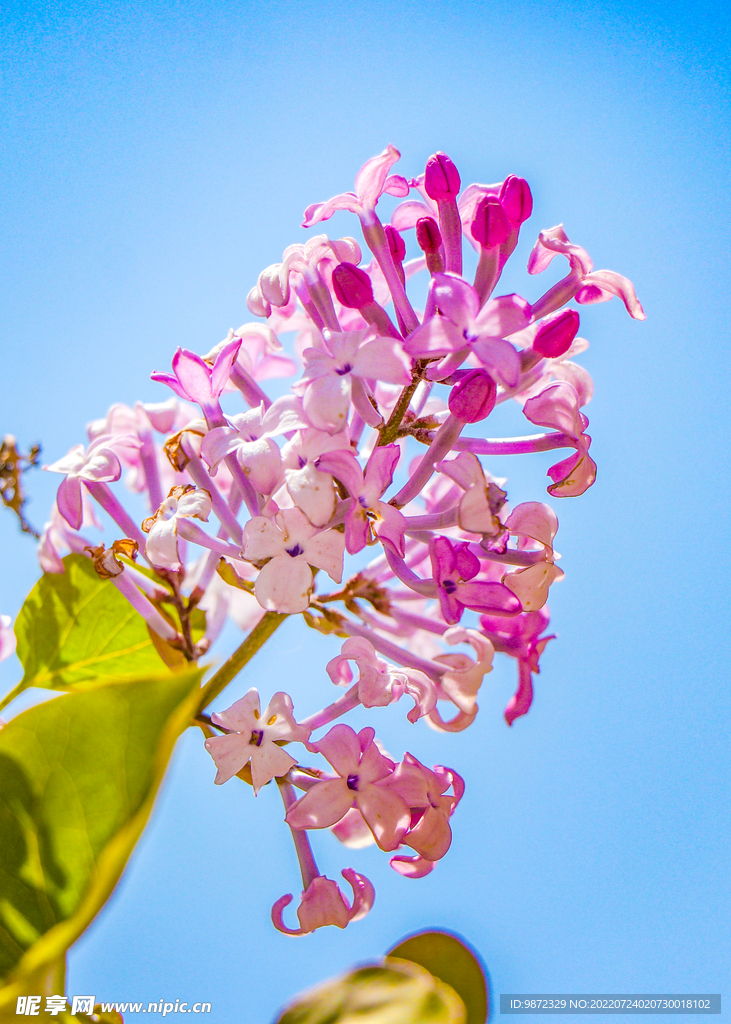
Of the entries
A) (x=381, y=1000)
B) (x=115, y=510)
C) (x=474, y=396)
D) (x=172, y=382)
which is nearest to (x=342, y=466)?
(x=474, y=396)

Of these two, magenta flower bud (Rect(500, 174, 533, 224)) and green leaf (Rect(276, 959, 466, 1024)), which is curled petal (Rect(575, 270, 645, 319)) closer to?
magenta flower bud (Rect(500, 174, 533, 224))

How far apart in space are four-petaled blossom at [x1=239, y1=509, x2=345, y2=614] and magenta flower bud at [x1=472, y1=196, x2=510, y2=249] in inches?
13.9

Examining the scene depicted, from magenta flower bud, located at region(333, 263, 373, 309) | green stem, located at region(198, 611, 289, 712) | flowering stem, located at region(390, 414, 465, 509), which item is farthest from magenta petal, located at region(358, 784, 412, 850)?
magenta flower bud, located at region(333, 263, 373, 309)

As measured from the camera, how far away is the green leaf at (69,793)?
443mm

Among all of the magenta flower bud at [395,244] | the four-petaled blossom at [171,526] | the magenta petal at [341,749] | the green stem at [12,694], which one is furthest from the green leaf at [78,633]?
the magenta flower bud at [395,244]

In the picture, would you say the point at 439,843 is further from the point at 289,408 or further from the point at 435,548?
the point at 289,408

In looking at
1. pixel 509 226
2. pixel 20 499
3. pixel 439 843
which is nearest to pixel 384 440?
pixel 509 226

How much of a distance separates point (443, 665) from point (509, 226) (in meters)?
0.51

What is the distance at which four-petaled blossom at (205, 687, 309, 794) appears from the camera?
2.46 ft

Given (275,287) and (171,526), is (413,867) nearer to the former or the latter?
(171,526)

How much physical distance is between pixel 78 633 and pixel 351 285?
615 millimetres

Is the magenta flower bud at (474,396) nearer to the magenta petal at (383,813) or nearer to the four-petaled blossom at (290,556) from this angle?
the four-petaled blossom at (290,556)

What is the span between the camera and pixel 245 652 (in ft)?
2.84

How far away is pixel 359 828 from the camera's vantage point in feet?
3.12
